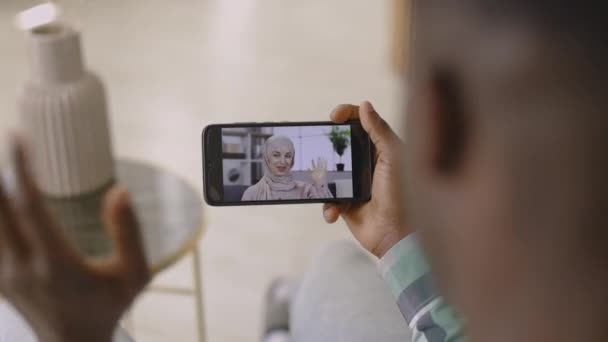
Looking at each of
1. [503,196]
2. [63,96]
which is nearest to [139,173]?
[63,96]

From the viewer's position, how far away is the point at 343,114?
67 centimetres

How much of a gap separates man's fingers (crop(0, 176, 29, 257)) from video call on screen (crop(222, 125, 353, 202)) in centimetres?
31

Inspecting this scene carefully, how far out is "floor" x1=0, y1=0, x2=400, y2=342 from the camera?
1.50 metres

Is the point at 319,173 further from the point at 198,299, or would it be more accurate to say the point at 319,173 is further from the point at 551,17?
the point at 198,299

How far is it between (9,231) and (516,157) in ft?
0.82

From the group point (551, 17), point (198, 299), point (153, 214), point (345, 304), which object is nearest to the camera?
point (551, 17)

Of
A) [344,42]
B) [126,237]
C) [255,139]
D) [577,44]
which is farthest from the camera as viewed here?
[344,42]

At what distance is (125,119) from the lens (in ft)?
6.63

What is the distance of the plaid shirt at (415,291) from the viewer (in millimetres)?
639

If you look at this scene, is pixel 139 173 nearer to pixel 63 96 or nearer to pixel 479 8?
pixel 63 96

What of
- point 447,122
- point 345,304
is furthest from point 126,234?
point 345,304

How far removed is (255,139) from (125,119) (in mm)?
1422

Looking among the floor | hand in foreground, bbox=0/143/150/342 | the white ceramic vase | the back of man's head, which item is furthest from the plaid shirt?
the floor

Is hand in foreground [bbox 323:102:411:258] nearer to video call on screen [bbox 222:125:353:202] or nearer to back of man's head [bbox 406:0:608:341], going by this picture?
video call on screen [bbox 222:125:353:202]
